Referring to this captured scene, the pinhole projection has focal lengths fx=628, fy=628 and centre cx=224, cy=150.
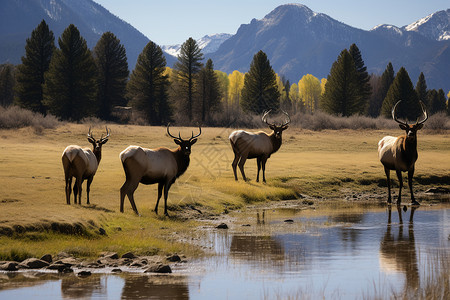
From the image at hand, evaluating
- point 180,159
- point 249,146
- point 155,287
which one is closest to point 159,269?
point 155,287

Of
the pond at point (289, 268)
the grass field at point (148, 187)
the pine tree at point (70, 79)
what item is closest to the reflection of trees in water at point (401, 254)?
the pond at point (289, 268)

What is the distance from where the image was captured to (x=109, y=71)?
84.0 m

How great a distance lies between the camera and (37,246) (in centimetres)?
1499

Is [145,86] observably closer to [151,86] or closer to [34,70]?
[151,86]

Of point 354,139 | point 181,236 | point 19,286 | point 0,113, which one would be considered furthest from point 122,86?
point 19,286

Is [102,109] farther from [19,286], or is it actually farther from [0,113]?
[19,286]

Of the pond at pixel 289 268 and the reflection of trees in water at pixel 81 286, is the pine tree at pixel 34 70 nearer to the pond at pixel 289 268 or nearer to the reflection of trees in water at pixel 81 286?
the pond at pixel 289 268

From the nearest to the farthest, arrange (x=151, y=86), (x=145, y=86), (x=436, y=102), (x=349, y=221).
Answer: (x=349, y=221) < (x=145, y=86) < (x=151, y=86) < (x=436, y=102)

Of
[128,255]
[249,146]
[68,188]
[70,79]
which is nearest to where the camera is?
[128,255]

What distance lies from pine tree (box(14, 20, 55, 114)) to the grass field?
64.8 ft

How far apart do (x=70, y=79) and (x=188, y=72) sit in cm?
2302

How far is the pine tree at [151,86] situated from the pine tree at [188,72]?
6267mm

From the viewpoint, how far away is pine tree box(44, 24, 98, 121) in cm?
7194

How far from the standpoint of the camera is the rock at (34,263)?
1378cm
